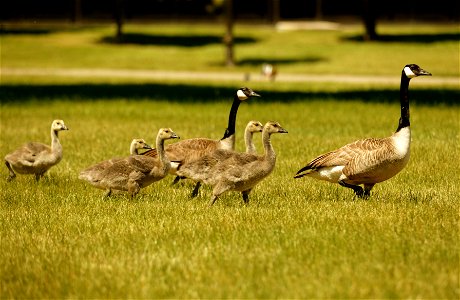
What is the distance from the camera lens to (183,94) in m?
31.0

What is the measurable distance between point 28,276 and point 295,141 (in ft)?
36.8

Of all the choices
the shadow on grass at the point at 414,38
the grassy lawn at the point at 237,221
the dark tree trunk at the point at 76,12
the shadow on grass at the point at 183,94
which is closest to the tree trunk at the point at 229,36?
the shadow on grass at the point at 414,38

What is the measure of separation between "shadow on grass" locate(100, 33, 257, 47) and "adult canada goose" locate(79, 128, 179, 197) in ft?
153

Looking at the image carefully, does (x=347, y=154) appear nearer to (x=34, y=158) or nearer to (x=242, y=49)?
(x=34, y=158)

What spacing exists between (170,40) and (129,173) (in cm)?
4992

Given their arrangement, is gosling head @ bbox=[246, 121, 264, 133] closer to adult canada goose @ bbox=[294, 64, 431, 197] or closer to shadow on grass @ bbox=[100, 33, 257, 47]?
adult canada goose @ bbox=[294, 64, 431, 197]

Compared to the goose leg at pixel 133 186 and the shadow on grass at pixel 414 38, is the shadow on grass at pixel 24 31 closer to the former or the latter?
the shadow on grass at pixel 414 38

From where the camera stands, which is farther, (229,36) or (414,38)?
(414,38)

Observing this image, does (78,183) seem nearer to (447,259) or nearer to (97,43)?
(447,259)

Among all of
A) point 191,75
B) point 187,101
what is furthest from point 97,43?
point 187,101

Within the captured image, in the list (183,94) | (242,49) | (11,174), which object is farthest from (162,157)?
(242,49)

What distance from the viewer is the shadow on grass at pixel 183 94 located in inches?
1133

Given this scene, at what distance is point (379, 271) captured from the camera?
8109mm

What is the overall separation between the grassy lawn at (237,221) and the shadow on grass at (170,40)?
107 ft
